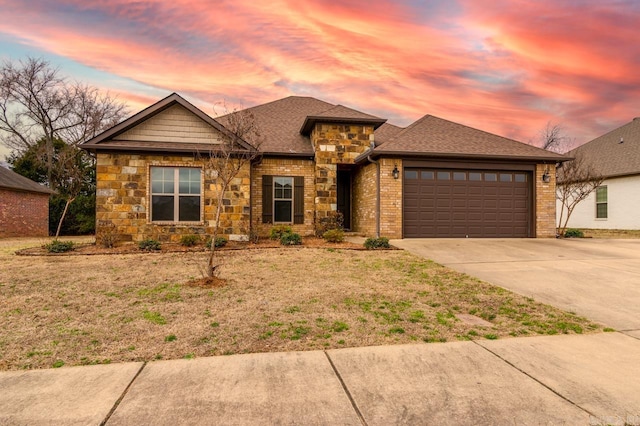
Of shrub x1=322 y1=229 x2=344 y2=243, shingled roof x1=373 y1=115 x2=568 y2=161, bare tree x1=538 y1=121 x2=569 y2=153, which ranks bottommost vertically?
shrub x1=322 y1=229 x2=344 y2=243

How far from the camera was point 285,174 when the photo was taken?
14.8 metres

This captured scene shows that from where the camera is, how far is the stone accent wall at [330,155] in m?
14.6

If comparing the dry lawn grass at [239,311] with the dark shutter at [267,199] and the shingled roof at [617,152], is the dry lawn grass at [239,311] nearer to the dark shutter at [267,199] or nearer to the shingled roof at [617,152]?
the dark shutter at [267,199]

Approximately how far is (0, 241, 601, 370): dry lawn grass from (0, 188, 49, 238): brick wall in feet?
45.4

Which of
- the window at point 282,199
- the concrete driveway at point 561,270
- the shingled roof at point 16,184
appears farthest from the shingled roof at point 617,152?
the shingled roof at point 16,184

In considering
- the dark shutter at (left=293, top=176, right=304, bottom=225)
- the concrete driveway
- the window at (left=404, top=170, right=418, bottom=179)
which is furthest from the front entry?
the concrete driveway

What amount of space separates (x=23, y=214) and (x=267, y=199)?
1561 centimetres

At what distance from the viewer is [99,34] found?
11523 mm

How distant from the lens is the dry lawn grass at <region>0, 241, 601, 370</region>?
3.93 m

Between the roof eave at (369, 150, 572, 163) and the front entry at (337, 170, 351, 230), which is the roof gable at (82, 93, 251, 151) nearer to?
the roof eave at (369, 150, 572, 163)

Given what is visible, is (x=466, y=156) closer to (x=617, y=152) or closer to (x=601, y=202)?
(x=601, y=202)

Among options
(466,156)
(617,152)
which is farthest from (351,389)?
(617,152)

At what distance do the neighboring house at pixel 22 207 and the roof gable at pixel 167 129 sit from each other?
10984 mm

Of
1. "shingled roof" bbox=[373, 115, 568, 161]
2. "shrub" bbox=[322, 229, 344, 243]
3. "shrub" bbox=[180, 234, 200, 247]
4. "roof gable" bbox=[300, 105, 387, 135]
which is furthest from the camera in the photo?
"roof gable" bbox=[300, 105, 387, 135]
